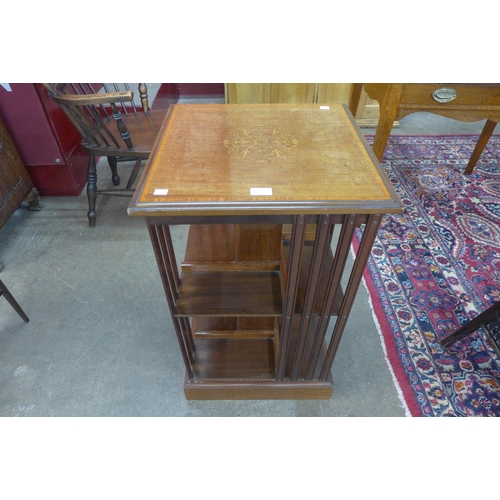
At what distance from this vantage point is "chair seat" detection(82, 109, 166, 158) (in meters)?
1.84

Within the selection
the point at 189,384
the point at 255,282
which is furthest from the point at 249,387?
the point at 255,282

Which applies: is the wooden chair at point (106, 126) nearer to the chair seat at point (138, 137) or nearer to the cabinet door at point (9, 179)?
the chair seat at point (138, 137)

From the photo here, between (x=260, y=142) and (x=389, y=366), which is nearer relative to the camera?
(x=260, y=142)

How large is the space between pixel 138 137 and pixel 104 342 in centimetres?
113

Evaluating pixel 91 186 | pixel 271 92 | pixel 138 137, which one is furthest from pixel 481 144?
pixel 91 186

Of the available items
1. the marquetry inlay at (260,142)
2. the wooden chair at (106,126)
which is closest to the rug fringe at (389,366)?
the marquetry inlay at (260,142)

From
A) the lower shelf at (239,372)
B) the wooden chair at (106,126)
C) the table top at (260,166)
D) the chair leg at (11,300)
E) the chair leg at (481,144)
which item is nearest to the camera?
the table top at (260,166)

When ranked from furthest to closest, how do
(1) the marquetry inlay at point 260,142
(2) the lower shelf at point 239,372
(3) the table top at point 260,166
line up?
(2) the lower shelf at point 239,372
(1) the marquetry inlay at point 260,142
(3) the table top at point 260,166

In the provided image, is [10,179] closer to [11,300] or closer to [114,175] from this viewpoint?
[114,175]

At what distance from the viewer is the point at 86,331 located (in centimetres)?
157

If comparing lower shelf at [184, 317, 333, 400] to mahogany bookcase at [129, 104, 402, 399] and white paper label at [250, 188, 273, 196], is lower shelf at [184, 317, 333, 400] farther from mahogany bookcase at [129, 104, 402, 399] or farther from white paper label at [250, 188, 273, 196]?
white paper label at [250, 188, 273, 196]

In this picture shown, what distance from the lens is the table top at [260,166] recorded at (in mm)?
787

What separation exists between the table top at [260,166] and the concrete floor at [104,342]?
89 centimetres

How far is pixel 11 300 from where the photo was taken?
1.49 m
